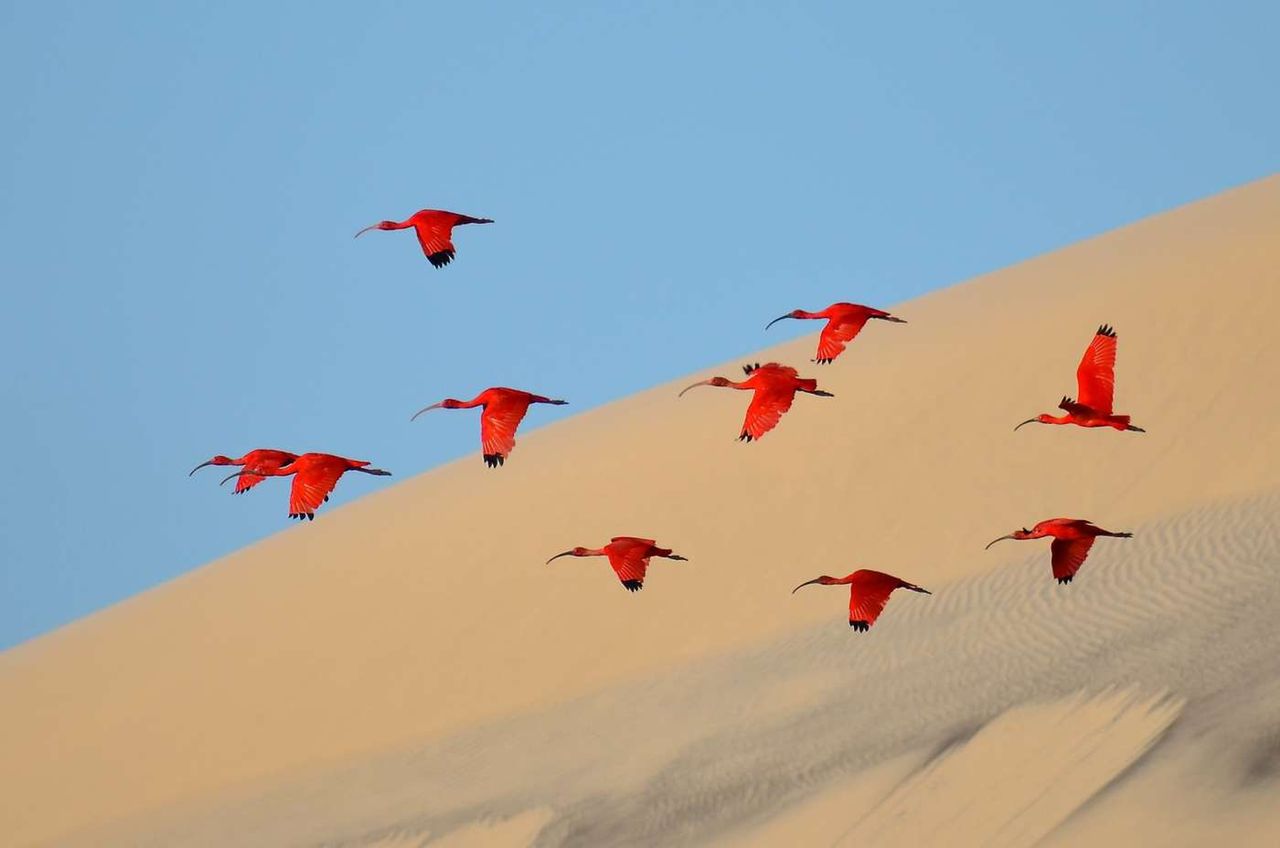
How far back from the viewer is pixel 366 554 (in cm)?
2989

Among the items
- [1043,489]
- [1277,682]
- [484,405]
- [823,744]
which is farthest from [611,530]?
[484,405]

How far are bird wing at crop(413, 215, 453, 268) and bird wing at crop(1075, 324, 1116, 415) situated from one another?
4081 mm

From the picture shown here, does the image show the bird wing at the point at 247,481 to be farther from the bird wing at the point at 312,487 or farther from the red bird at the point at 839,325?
the red bird at the point at 839,325

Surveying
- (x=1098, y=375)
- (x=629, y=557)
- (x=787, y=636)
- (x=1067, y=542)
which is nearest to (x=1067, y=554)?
(x=1067, y=542)

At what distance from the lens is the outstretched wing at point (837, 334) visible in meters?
14.7

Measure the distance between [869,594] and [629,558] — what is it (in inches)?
63.7

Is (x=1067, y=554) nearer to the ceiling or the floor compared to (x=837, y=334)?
nearer to the floor

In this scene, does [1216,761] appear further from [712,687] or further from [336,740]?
[336,740]

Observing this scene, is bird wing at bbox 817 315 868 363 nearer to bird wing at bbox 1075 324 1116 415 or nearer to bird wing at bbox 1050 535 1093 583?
bird wing at bbox 1075 324 1116 415

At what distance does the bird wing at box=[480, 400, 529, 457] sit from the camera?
1390cm

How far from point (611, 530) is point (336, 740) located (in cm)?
494

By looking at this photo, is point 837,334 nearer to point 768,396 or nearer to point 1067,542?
point 768,396

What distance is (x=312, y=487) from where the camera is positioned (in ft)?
46.8

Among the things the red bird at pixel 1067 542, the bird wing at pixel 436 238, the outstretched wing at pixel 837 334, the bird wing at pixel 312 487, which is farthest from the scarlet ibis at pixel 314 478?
the red bird at pixel 1067 542
